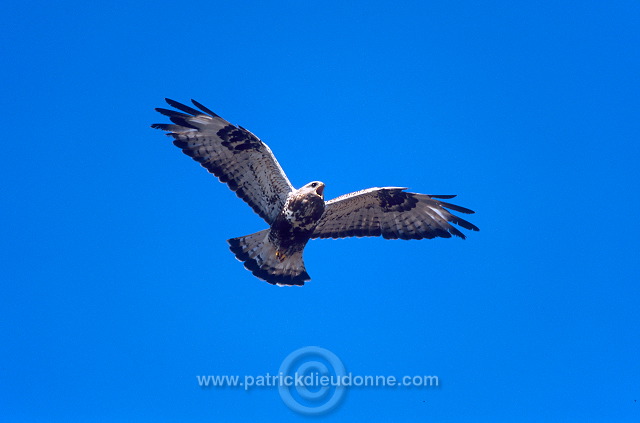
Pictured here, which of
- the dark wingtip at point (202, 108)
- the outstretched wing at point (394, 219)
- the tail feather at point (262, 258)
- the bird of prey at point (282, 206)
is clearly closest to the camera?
the dark wingtip at point (202, 108)

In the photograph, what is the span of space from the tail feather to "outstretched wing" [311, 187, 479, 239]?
82cm

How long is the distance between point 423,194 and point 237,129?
3.43 meters

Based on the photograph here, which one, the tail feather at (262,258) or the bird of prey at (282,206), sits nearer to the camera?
the bird of prey at (282,206)

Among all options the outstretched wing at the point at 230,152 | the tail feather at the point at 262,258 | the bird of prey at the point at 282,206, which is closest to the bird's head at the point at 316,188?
the bird of prey at the point at 282,206

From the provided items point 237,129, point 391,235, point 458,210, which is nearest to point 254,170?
point 237,129

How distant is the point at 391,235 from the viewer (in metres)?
12.8

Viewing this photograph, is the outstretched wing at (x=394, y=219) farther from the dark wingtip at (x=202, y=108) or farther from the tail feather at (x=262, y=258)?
the dark wingtip at (x=202, y=108)

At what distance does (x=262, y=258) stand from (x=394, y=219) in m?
2.48

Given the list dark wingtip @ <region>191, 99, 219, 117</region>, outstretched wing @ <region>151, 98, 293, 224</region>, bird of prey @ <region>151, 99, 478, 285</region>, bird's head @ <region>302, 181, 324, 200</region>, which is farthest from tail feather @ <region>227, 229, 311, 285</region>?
dark wingtip @ <region>191, 99, 219, 117</region>

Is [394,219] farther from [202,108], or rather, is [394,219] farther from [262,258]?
[202,108]

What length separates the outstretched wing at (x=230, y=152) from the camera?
38.5 ft

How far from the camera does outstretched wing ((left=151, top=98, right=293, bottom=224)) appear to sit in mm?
11727

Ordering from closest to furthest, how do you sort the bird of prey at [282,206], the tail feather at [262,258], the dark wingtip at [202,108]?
1. the dark wingtip at [202,108]
2. the bird of prey at [282,206]
3. the tail feather at [262,258]

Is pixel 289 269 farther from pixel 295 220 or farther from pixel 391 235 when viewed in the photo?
pixel 391 235
